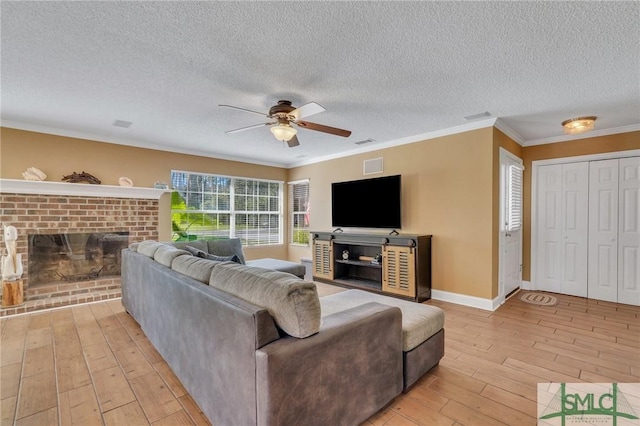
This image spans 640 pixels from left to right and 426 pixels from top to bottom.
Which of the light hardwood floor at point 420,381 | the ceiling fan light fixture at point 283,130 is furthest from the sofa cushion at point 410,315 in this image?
the ceiling fan light fixture at point 283,130

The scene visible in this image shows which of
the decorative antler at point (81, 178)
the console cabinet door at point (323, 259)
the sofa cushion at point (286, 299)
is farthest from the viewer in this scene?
the console cabinet door at point (323, 259)

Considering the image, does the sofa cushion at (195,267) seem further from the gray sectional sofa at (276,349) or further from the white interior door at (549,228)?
the white interior door at (549,228)

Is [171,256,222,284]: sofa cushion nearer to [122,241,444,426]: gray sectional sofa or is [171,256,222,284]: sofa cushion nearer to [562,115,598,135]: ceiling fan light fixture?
[122,241,444,426]: gray sectional sofa

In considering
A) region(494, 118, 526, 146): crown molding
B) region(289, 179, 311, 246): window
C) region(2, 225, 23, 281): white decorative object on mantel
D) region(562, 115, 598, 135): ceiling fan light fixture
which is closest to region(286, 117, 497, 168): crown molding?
region(494, 118, 526, 146): crown molding

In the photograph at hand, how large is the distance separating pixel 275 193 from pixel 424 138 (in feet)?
11.6

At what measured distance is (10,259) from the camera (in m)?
3.59

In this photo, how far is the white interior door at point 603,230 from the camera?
4.00 meters

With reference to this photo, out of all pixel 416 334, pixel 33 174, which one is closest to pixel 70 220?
pixel 33 174

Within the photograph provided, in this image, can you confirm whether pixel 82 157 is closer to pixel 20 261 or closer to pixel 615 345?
pixel 20 261

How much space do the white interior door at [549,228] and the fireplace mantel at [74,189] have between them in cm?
602

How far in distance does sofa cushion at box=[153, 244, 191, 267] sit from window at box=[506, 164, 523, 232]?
4117mm

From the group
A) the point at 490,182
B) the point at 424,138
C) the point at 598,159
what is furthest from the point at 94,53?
the point at 598,159

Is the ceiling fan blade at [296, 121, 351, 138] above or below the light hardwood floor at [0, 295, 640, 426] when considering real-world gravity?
above

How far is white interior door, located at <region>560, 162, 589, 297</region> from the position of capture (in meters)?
4.22
